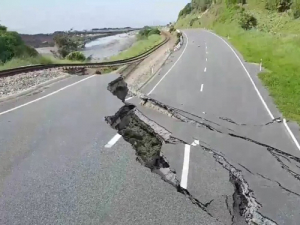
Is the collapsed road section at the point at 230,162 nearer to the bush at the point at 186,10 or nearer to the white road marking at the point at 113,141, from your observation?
the white road marking at the point at 113,141

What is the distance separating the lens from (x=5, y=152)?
Answer: 24.6 ft

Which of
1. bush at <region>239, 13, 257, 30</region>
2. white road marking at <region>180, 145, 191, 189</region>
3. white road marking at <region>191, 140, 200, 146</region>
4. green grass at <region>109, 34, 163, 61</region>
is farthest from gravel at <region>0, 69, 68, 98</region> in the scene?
bush at <region>239, 13, 257, 30</region>

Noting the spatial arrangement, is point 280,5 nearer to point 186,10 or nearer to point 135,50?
point 135,50

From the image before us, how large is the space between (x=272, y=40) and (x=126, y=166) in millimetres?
36218

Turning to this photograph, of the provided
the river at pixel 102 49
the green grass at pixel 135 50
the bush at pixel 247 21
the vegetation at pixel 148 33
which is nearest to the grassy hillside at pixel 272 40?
the bush at pixel 247 21

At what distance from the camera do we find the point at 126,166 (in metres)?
→ 6.73

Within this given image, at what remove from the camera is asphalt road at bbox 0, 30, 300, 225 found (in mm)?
5160

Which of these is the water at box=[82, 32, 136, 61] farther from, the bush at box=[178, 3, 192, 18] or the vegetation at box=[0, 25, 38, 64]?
the bush at box=[178, 3, 192, 18]

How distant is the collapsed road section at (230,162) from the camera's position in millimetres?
5410

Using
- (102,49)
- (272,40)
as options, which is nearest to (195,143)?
(272,40)

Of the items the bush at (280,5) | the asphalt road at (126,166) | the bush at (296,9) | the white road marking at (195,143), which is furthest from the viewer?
the bush at (280,5)

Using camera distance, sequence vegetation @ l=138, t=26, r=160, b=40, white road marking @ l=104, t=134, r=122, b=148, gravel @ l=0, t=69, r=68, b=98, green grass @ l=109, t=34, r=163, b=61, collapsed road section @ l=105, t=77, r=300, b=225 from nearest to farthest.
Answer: collapsed road section @ l=105, t=77, r=300, b=225 < white road marking @ l=104, t=134, r=122, b=148 < gravel @ l=0, t=69, r=68, b=98 < green grass @ l=109, t=34, r=163, b=61 < vegetation @ l=138, t=26, r=160, b=40

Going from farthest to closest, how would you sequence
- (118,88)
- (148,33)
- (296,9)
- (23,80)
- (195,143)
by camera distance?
(148,33)
(296,9)
(23,80)
(118,88)
(195,143)

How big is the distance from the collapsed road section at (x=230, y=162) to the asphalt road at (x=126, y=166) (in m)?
0.03
